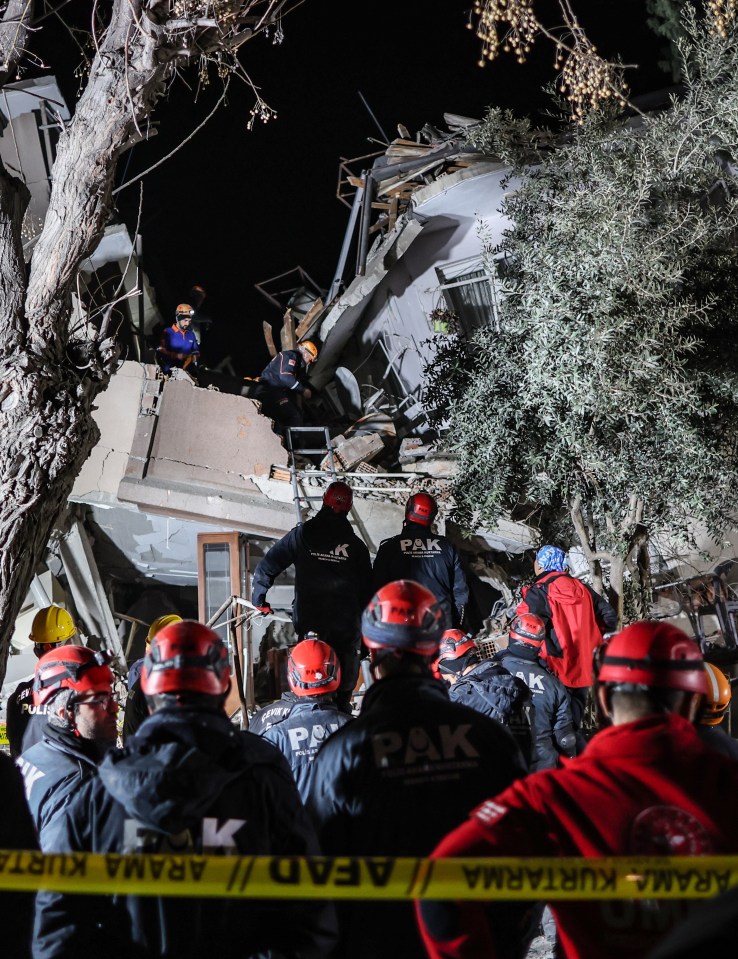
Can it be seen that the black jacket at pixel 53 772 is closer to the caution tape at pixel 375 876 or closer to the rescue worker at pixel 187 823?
the rescue worker at pixel 187 823

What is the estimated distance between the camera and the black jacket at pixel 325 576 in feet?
26.3

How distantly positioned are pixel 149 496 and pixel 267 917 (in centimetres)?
1106

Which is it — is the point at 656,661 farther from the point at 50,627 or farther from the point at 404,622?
the point at 50,627

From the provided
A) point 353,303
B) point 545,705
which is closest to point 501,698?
point 545,705

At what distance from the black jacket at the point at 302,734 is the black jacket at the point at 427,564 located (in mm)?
2969

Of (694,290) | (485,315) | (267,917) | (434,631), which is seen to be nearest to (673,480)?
(694,290)

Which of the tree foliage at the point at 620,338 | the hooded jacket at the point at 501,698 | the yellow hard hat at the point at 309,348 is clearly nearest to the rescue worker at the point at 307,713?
the hooded jacket at the point at 501,698

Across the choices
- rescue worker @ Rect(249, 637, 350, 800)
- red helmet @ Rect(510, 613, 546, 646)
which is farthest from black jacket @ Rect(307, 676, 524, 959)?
red helmet @ Rect(510, 613, 546, 646)

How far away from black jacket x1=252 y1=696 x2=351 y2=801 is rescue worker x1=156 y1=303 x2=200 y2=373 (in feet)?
33.1

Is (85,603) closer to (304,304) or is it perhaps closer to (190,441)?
(190,441)

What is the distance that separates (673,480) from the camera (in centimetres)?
1066

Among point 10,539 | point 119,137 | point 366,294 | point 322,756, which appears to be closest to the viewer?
point 322,756

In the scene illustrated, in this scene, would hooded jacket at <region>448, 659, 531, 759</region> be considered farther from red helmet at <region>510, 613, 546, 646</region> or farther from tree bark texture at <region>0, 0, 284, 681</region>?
tree bark texture at <region>0, 0, 284, 681</region>

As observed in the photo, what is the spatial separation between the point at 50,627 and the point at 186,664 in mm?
4154
